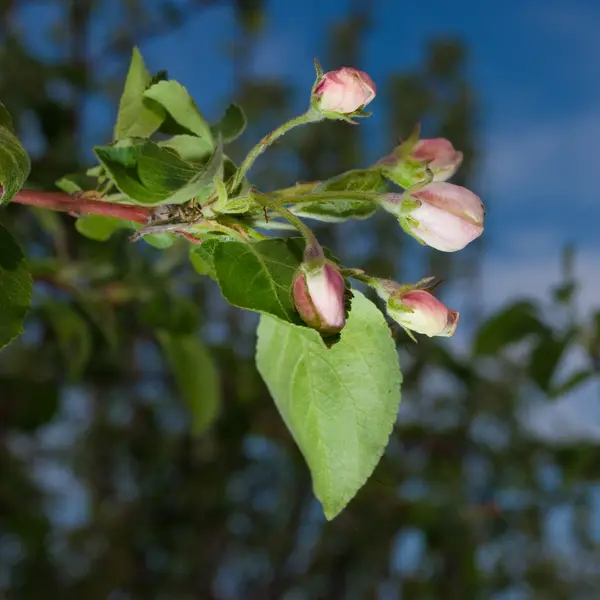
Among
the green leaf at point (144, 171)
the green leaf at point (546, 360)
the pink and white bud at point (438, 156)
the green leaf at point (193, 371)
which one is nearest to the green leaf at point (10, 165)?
the green leaf at point (144, 171)

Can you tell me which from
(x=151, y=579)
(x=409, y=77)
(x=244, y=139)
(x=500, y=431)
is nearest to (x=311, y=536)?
(x=151, y=579)

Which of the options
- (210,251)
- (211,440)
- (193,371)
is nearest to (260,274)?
(210,251)

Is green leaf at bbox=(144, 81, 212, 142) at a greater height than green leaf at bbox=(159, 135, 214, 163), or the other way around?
green leaf at bbox=(144, 81, 212, 142)

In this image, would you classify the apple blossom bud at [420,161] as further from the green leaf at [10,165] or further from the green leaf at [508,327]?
the green leaf at [508,327]

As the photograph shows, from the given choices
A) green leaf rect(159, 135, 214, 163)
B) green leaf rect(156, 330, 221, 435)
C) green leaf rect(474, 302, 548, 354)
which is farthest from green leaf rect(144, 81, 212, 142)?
green leaf rect(474, 302, 548, 354)

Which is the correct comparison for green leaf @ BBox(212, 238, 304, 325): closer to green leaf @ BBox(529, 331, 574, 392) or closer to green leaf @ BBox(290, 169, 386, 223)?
green leaf @ BBox(290, 169, 386, 223)

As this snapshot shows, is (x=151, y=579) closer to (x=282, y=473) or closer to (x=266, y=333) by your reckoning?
(x=282, y=473)

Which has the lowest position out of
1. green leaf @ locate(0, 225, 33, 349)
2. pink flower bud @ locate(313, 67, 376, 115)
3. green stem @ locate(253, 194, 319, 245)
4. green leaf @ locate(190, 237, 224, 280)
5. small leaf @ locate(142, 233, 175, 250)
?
small leaf @ locate(142, 233, 175, 250)
